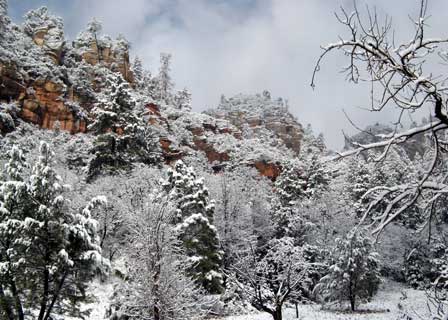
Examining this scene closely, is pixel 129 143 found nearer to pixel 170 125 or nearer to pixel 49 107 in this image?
pixel 49 107

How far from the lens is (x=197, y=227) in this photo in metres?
25.0

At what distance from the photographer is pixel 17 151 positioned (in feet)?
50.8

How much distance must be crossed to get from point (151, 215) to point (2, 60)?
41.5 m

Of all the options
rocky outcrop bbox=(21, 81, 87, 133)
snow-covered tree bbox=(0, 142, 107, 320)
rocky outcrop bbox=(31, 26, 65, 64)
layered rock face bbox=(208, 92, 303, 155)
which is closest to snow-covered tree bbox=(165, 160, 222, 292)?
snow-covered tree bbox=(0, 142, 107, 320)

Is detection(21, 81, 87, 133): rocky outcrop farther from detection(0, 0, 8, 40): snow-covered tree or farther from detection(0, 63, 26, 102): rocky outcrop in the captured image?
detection(0, 0, 8, 40): snow-covered tree

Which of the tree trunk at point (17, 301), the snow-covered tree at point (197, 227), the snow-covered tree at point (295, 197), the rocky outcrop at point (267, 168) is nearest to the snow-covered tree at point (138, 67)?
the rocky outcrop at point (267, 168)

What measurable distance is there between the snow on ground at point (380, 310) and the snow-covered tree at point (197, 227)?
3027mm

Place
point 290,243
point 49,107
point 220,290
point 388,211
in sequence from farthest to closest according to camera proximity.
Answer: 1. point 49,107
2. point 220,290
3. point 290,243
4. point 388,211

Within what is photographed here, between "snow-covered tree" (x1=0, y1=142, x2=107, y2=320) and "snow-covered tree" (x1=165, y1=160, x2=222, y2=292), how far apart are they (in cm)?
830

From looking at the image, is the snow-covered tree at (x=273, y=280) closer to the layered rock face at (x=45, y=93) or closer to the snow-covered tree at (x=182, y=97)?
the layered rock face at (x=45, y=93)

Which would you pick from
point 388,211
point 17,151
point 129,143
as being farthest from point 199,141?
point 388,211

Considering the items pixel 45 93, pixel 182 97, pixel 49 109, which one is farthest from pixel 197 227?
pixel 182 97

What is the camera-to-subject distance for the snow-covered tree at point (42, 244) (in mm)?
13789

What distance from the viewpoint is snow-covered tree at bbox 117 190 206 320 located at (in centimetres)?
1526
